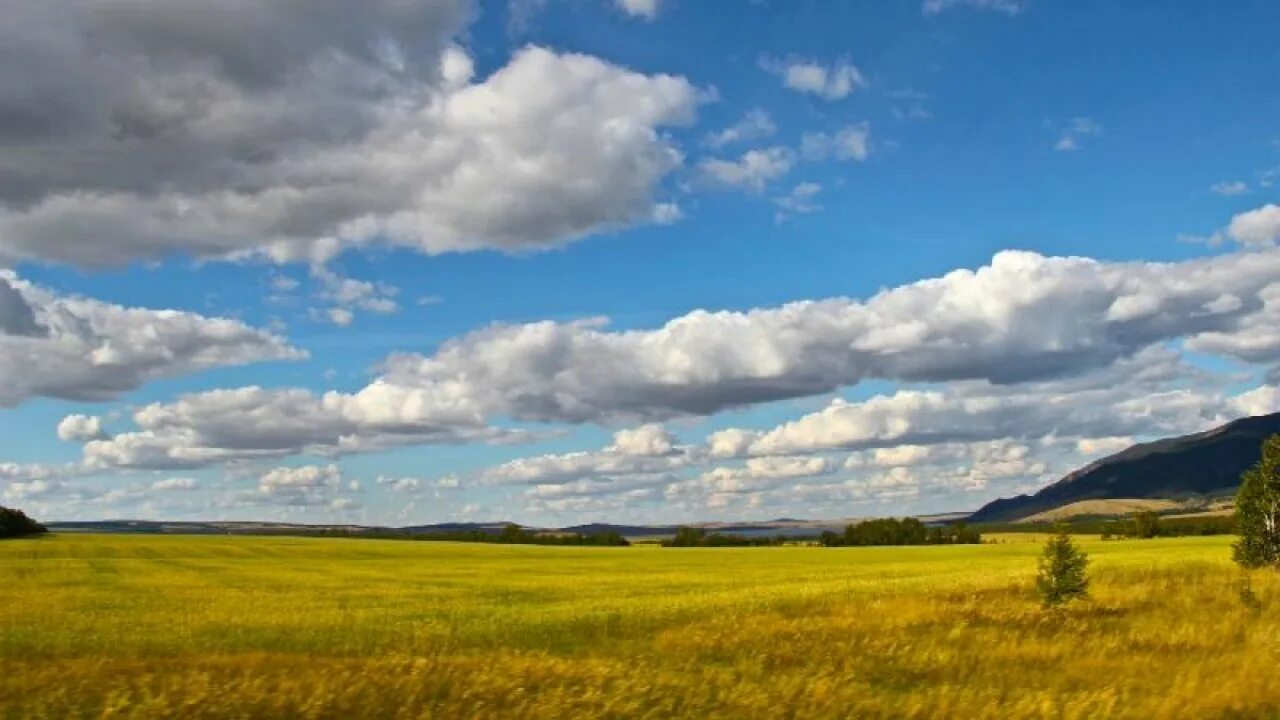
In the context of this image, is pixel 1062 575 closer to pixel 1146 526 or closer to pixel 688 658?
pixel 688 658

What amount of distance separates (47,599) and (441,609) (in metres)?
21.3

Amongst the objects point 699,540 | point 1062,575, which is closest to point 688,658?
point 1062,575

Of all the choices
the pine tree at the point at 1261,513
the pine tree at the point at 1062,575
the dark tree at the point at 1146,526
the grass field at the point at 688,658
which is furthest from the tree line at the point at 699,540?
the pine tree at the point at 1062,575

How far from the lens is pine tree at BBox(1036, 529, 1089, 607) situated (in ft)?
74.4

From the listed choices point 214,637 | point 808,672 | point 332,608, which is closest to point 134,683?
point 808,672

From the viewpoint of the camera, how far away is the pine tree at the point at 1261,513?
3788cm

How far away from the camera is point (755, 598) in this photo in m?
28.1

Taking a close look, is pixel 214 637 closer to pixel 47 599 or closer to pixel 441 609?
pixel 441 609

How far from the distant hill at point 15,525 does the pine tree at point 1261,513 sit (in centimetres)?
17614

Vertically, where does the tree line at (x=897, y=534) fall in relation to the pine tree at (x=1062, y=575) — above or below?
below

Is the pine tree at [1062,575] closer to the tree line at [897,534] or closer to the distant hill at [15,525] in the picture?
the tree line at [897,534]

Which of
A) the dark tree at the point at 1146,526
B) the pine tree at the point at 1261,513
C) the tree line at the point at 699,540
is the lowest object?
the tree line at the point at 699,540

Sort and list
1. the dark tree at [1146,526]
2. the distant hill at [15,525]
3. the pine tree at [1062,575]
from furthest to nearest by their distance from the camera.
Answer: the distant hill at [15,525], the dark tree at [1146,526], the pine tree at [1062,575]

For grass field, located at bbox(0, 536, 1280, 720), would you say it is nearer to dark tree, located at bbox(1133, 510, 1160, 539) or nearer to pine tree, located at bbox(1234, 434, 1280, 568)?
pine tree, located at bbox(1234, 434, 1280, 568)
